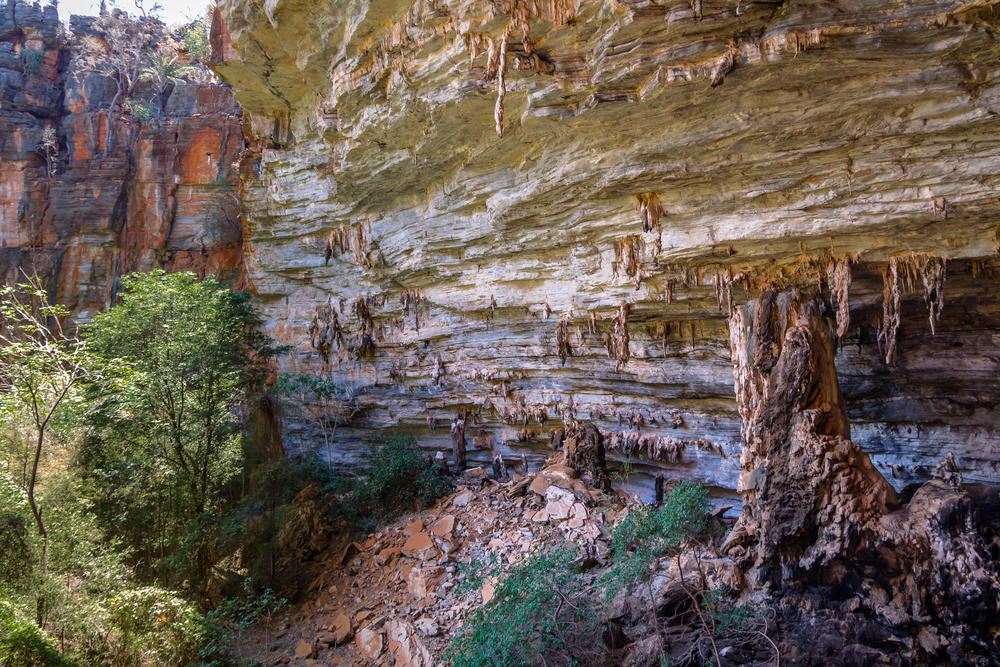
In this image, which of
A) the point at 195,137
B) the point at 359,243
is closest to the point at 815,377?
the point at 359,243

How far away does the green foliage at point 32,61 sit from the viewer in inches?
746

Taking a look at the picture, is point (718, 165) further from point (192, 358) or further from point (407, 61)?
point (192, 358)

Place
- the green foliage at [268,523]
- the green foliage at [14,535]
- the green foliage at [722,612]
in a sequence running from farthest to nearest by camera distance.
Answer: the green foliage at [268,523] → the green foliage at [14,535] → the green foliage at [722,612]

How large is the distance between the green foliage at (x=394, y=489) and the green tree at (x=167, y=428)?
2.65 metres

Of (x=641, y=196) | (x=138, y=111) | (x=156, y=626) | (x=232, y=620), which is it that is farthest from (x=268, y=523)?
(x=138, y=111)

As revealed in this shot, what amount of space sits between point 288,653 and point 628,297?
7.89 meters

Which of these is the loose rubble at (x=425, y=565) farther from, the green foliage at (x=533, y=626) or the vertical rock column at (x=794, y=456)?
the vertical rock column at (x=794, y=456)

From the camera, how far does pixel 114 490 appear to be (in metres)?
8.88

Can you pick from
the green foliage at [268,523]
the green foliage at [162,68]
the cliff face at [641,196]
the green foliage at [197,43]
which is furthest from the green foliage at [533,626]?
the green foliage at [197,43]

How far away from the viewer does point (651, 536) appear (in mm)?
5980

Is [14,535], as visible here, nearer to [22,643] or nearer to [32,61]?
[22,643]

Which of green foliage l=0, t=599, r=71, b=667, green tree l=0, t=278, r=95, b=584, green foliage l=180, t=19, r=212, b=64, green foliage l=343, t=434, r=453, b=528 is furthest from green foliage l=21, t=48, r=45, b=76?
green foliage l=0, t=599, r=71, b=667

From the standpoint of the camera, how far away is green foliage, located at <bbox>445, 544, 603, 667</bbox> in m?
5.20

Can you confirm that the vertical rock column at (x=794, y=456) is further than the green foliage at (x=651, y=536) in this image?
No
